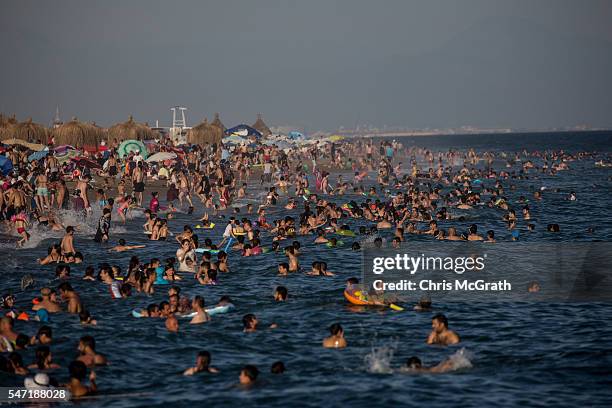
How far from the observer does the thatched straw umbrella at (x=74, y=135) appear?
53.0 meters

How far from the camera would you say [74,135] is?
174ft

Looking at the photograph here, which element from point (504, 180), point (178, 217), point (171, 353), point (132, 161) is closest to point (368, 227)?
point (178, 217)

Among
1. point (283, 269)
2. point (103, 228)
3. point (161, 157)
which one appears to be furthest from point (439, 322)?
point (161, 157)

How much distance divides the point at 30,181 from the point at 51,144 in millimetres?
10105

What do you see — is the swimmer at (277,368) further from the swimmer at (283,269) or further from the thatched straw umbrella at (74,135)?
the thatched straw umbrella at (74,135)

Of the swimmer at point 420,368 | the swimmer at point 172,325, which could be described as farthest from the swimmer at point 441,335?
the swimmer at point 172,325

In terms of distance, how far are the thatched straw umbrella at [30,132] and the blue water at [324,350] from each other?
81.9 ft

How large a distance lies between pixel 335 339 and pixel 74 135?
38.6m

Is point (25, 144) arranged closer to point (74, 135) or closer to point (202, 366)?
point (74, 135)

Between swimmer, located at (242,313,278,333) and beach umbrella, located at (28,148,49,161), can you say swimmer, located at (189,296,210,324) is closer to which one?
swimmer, located at (242,313,278,333)

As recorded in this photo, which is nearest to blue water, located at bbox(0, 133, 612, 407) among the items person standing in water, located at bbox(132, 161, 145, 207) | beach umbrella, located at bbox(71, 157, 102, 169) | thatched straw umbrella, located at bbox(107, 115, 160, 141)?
person standing in water, located at bbox(132, 161, 145, 207)

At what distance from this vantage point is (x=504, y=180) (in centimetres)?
6750

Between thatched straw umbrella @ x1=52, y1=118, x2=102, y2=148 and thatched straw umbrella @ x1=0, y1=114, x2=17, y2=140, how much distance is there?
266 centimetres

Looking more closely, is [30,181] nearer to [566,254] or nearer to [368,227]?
[368,227]
